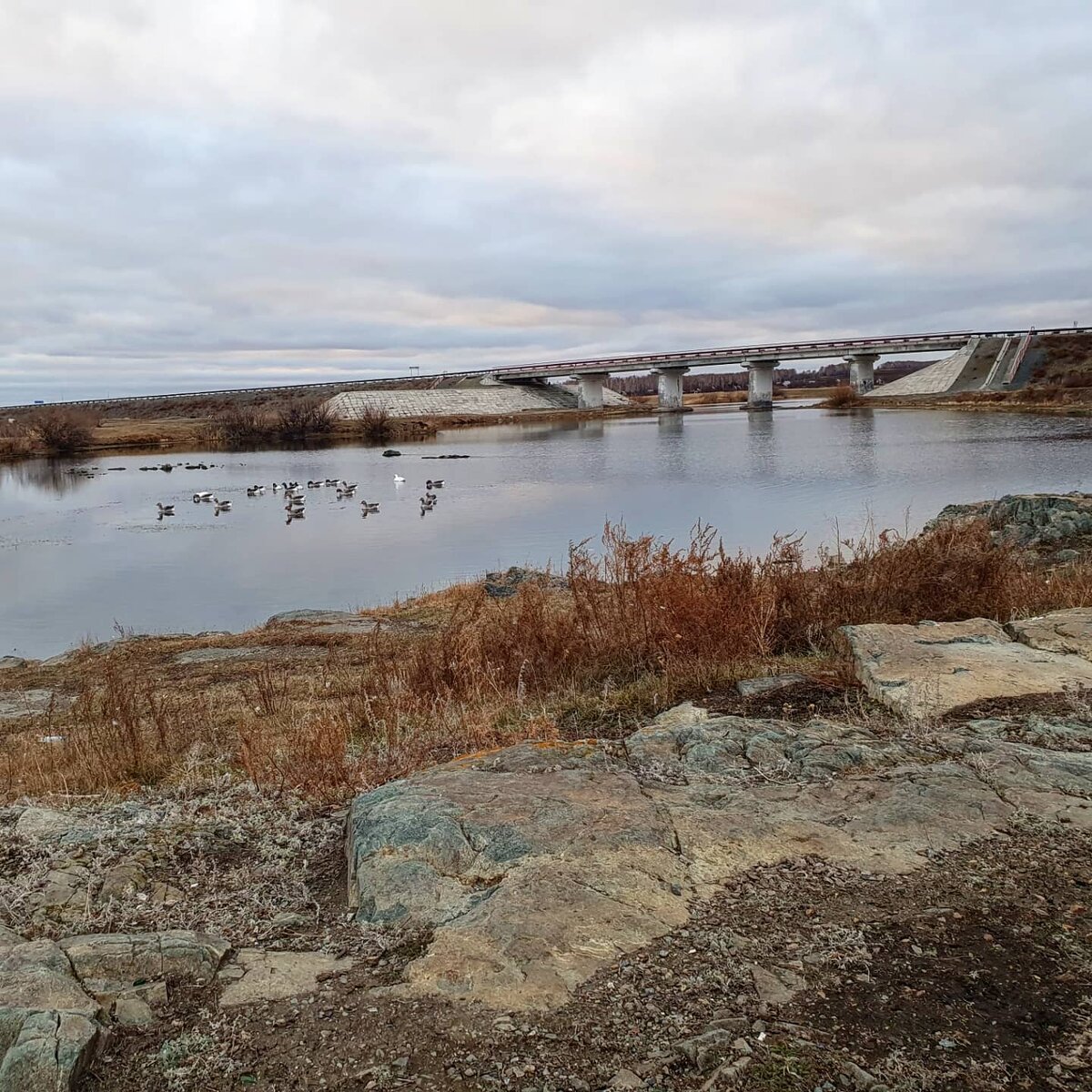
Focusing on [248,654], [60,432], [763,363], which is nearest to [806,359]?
[763,363]

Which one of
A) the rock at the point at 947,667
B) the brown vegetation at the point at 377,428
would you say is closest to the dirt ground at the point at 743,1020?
the rock at the point at 947,667

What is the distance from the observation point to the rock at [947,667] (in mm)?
5711

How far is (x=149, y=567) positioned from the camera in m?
23.8

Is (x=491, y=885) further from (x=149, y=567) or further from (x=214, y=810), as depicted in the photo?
(x=149, y=567)

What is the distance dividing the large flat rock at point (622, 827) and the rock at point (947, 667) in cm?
71

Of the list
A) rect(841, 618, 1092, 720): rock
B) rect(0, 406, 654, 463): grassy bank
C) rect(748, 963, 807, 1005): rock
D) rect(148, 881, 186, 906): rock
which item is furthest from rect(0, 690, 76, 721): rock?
rect(0, 406, 654, 463): grassy bank

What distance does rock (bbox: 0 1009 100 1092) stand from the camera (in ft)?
8.16

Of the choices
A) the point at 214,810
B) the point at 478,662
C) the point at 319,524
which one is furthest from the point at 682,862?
the point at 319,524

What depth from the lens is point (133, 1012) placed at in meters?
2.86

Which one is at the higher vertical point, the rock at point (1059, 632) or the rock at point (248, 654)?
the rock at point (1059, 632)

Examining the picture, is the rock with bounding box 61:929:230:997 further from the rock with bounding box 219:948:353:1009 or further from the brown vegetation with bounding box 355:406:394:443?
the brown vegetation with bounding box 355:406:394:443

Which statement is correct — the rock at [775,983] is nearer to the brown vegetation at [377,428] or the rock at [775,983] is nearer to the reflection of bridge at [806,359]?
the brown vegetation at [377,428]

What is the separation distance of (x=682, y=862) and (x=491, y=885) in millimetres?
820

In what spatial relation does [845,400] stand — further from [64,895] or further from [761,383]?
[64,895]
